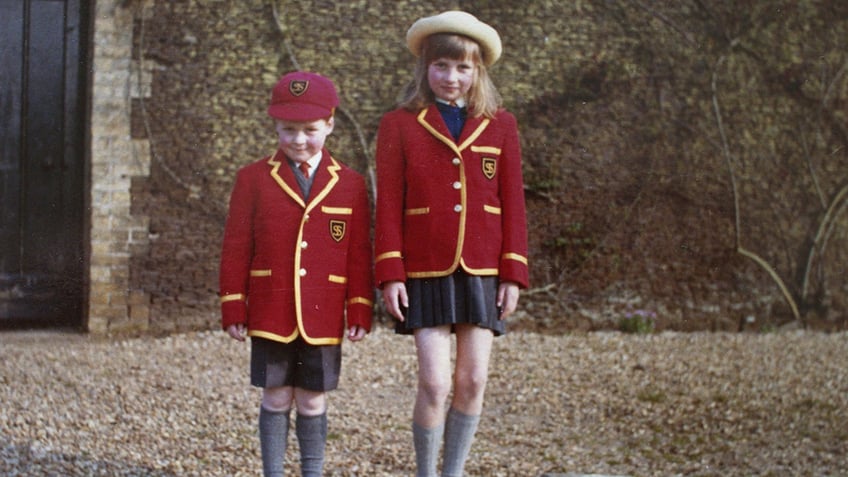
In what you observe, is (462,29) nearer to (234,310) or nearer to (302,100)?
(302,100)

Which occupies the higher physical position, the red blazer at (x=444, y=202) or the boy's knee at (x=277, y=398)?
the red blazer at (x=444, y=202)

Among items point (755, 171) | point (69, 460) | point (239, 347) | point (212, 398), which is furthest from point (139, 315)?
point (755, 171)

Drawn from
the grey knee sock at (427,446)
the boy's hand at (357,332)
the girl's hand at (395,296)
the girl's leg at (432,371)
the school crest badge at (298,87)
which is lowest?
the grey knee sock at (427,446)

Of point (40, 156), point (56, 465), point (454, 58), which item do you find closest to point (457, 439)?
point (454, 58)

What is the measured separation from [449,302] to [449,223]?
241mm

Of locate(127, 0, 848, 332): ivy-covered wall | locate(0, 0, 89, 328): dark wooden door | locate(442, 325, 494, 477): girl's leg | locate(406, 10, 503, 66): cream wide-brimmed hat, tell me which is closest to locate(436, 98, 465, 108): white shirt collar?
locate(406, 10, 503, 66): cream wide-brimmed hat

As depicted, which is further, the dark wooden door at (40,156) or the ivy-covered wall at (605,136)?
the ivy-covered wall at (605,136)

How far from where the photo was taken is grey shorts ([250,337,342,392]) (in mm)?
2959

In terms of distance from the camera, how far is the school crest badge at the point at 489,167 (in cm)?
301

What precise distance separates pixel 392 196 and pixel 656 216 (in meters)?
4.75

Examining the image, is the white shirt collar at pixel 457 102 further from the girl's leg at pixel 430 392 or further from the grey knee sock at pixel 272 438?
the grey knee sock at pixel 272 438

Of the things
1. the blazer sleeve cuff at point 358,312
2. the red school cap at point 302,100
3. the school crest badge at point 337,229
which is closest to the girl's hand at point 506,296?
the blazer sleeve cuff at point 358,312

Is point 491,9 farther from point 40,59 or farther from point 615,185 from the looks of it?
point 40,59

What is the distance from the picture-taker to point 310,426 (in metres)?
3.01
